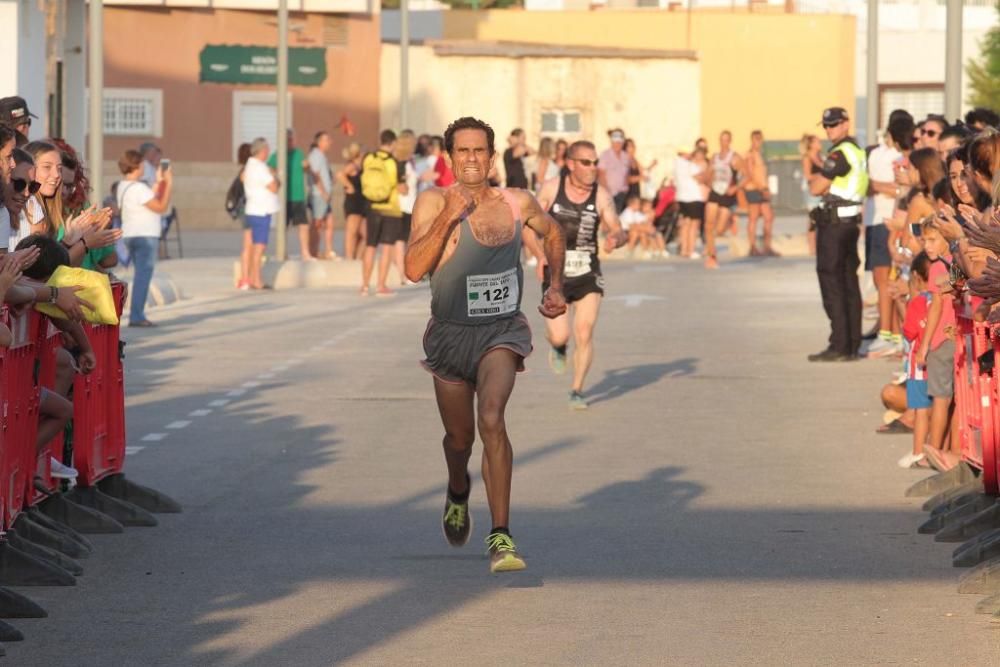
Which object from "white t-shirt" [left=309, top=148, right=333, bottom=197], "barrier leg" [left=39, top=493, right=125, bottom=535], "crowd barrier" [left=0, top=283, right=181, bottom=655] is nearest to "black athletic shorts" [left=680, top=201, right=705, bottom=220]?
"white t-shirt" [left=309, top=148, right=333, bottom=197]

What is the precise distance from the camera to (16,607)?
8742 millimetres

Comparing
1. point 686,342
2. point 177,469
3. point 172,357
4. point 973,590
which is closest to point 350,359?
point 172,357

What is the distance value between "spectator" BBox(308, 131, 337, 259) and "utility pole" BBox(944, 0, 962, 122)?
13.3 meters

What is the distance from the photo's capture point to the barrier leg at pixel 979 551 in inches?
390

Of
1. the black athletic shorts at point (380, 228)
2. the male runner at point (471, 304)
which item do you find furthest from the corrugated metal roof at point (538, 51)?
the male runner at point (471, 304)

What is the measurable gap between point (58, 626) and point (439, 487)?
416 centimetres

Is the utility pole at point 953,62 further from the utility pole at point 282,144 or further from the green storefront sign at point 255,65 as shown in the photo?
the green storefront sign at point 255,65

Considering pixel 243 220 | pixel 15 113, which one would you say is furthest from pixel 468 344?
pixel 243 220

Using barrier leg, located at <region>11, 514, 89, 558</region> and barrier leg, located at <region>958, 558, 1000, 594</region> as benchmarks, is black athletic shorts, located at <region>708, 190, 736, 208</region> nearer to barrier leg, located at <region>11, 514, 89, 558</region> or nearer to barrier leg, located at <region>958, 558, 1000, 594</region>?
barrier leg, located at <region>11, 514, 89, 558</region>

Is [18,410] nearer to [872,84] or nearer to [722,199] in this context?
[872,84]

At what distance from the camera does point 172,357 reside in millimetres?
20516

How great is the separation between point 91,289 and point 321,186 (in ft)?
82.9

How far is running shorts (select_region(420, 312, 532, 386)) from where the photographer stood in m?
10.3

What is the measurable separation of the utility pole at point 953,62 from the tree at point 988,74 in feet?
177
